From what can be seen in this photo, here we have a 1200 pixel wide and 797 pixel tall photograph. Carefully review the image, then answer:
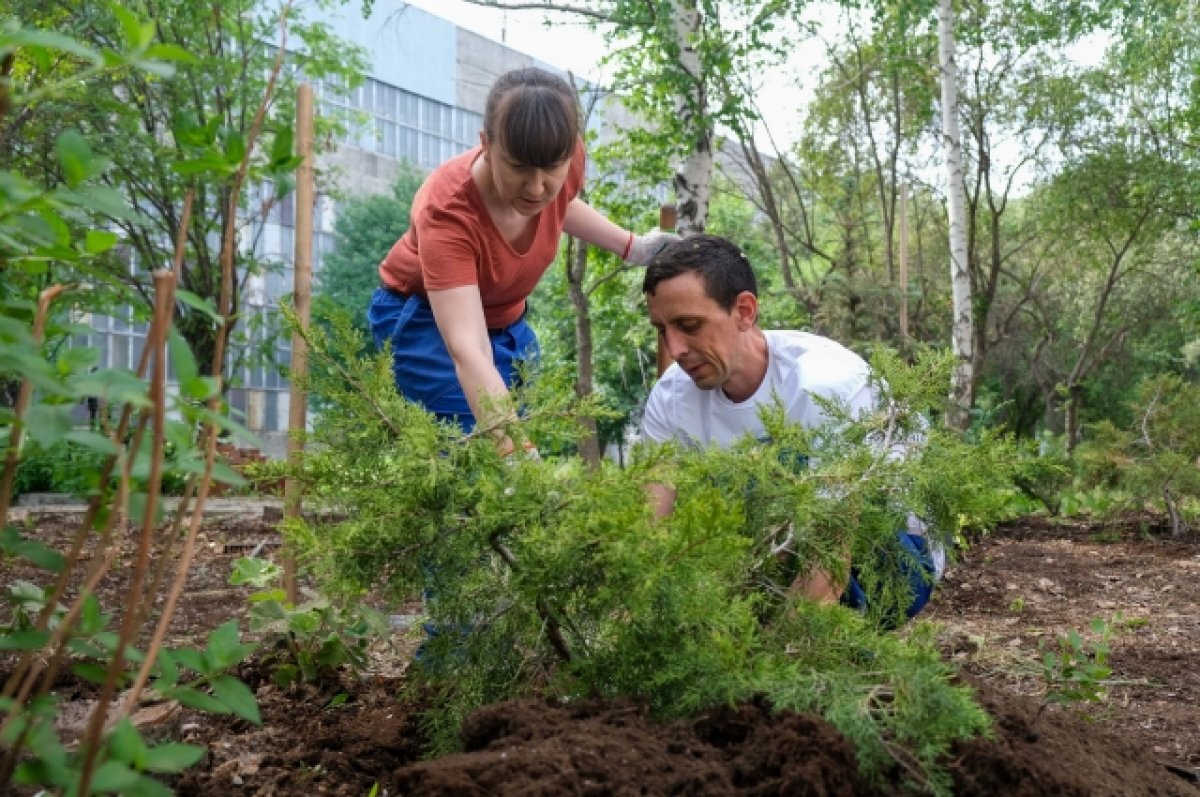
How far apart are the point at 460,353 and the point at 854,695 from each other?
1447 mm

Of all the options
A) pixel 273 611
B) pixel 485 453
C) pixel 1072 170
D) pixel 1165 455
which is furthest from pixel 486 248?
pixel 1072 170

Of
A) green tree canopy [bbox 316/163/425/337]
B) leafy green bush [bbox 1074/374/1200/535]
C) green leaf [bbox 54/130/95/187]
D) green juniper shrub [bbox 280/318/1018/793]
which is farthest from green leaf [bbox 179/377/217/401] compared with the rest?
green tree canopy [bbox 316/163/425/337]

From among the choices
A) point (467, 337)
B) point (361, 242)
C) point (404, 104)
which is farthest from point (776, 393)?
point (404, 104)

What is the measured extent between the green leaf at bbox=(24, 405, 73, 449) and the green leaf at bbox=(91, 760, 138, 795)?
0.30 m

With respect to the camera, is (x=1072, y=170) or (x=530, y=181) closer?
(x=530, y=181)

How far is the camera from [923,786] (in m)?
1.59

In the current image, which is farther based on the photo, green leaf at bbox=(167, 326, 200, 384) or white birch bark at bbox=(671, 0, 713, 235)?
white birch bark at bbox=(671, 0, 713, 235)

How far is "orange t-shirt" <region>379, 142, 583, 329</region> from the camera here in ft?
9.95

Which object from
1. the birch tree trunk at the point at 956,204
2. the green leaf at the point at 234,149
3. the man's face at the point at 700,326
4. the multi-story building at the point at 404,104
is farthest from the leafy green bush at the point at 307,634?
the multi-story building at the point at 404,104

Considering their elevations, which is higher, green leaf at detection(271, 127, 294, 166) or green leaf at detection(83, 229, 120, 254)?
green leaf at detection(271, 127, 294, 166)

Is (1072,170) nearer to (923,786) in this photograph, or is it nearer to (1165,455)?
(1165,455)

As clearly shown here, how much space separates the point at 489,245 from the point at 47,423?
2120mm

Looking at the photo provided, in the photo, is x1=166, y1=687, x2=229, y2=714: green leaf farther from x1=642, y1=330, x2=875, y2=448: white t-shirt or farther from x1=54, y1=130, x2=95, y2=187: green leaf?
x1=642, y1=330, x2=875, y2=448: white t-shirt

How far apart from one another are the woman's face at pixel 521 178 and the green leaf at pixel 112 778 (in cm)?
197
